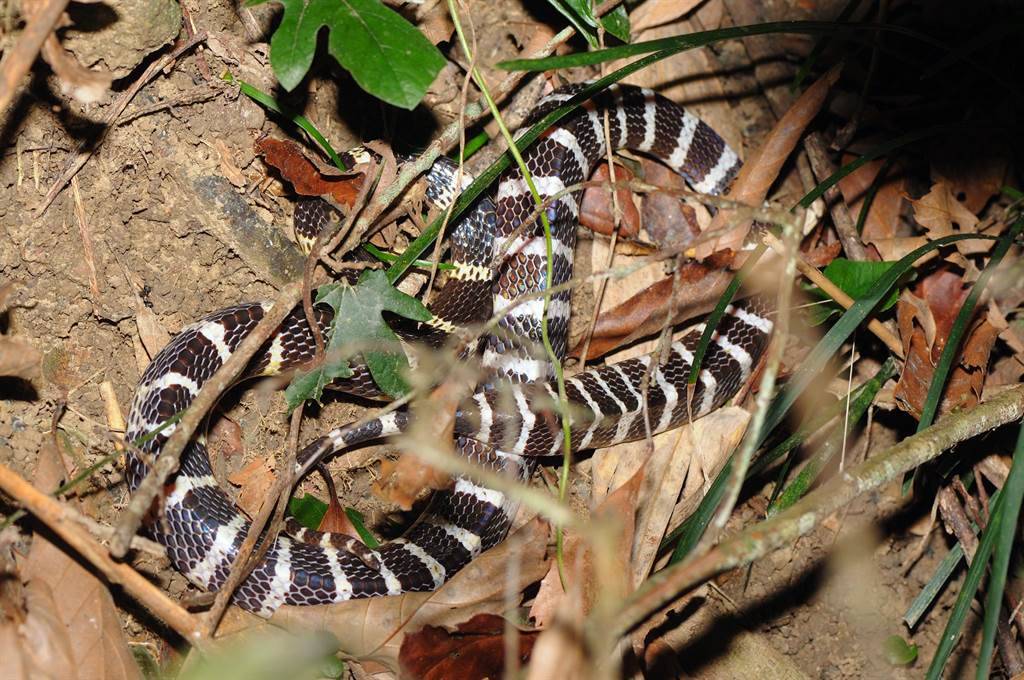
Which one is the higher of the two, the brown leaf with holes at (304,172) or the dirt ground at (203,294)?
the brown leaf with holes at (304,172)

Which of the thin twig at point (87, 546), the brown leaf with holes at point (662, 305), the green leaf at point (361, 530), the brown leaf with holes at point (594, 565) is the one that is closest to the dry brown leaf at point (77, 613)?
the thin twig at point (87, 546)

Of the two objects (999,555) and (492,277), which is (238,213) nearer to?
(492,277)

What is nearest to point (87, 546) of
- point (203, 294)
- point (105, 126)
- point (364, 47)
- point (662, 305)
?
point (203, 294)

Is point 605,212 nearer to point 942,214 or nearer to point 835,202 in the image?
point 835,202

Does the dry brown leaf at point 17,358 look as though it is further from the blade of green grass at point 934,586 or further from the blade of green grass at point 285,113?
the blade of green grass at point 934,586

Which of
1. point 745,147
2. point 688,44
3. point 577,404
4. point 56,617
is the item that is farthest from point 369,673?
point 745,147

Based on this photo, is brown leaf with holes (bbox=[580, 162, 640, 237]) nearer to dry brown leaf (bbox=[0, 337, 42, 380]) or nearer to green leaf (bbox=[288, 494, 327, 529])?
green leaf (bbox=[288, 494, 327, 529])
